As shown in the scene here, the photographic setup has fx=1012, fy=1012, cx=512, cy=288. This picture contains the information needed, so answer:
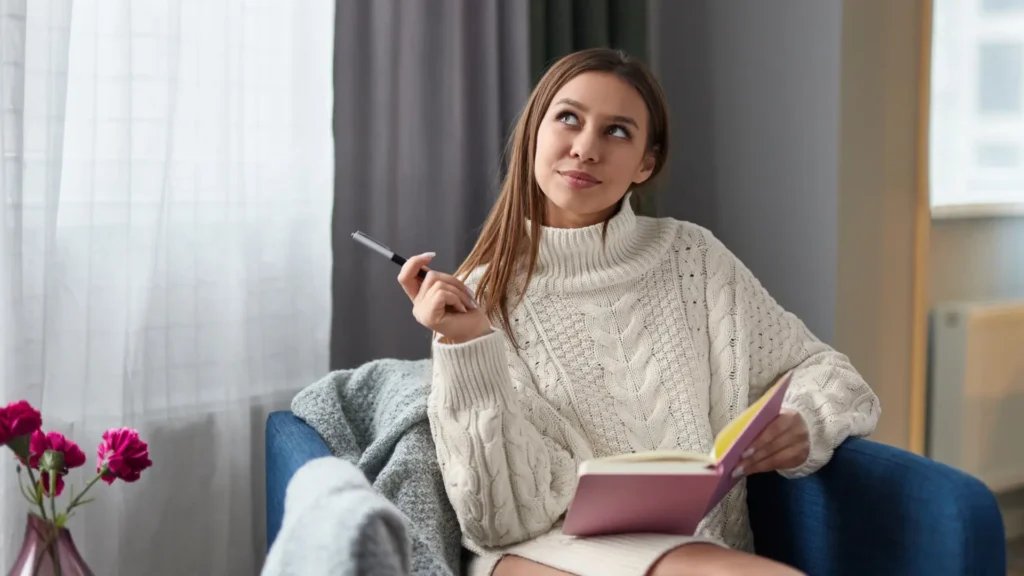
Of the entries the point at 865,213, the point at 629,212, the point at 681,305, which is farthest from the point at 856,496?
the point at 865,213

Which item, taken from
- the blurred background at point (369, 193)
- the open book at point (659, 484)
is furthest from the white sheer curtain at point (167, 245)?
the open book at point (659, 484)

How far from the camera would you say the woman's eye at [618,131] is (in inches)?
60.1

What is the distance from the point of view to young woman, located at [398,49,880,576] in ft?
4.37

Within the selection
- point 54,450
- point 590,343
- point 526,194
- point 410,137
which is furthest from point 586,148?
point 54,450

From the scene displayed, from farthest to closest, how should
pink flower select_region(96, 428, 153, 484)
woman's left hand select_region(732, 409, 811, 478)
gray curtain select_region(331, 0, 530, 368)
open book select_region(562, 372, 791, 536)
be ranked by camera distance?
gray curtain select_region(331, 0, 530, 368), woman's left hand select_region(732, 409, 811, 478), pink flower select_region(96, 428, 153, 484), open book select_region(562, 372, 791, 536)

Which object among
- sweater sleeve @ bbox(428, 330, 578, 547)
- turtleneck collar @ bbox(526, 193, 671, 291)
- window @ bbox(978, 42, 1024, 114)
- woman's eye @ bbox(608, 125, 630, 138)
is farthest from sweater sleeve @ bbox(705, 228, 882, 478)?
window @ bbox(978, 42, 1024, 114)

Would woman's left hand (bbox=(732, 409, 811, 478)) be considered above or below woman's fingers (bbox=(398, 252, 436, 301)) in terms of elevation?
below

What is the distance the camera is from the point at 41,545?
1.18 m

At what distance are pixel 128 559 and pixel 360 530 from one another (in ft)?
2.78

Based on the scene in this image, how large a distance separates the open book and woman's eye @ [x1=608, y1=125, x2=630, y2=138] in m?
0.50

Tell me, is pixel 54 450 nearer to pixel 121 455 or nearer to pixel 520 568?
pixel 121 455

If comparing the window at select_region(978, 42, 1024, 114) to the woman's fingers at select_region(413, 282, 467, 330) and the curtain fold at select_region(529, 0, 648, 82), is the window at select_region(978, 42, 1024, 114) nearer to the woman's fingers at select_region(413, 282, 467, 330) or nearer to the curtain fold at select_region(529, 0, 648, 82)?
the curtain fold at select_region(529, 0, 648, 82)

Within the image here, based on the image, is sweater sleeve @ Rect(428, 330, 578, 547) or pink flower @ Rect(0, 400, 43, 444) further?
sweater sleeve @ Rect(428, 330, 578, 547)

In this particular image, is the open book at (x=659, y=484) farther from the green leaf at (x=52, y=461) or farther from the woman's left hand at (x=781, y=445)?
the green leaf at (x=52, y=461)
